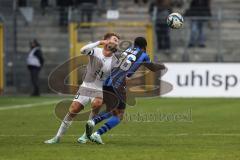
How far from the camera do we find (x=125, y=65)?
1563cm

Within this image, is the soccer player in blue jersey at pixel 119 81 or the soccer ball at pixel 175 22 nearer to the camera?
the soccer player in blue jersey at pixel 119 81

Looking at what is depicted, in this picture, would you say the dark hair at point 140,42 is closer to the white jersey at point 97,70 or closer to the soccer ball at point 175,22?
the white jersey at point 97,70

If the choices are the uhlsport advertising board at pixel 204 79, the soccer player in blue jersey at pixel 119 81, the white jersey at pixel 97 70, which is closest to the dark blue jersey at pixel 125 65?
the soccer player in blue jersey at pixel 119 81

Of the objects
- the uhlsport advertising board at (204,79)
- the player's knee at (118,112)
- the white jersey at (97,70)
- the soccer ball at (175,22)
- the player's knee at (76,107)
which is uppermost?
the soccer ball at (175,22)

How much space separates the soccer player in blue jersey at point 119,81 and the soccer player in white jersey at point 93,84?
142mm

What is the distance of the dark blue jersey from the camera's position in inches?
614

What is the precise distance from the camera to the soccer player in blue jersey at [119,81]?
1550 cm

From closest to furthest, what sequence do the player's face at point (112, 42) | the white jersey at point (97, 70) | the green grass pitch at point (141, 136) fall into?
the green grass pitch at point (141, 136), the player's face at point (112, 42), the white jersey at point (97, 70)

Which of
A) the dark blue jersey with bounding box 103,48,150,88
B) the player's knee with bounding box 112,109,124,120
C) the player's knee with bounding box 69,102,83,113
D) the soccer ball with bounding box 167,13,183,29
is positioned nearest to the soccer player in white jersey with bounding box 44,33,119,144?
the player's knee with bounding box 69,102,83,113

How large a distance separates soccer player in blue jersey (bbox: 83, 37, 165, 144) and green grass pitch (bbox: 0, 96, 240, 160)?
1.65ft

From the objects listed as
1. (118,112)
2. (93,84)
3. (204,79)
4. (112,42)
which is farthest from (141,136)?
(204,79)

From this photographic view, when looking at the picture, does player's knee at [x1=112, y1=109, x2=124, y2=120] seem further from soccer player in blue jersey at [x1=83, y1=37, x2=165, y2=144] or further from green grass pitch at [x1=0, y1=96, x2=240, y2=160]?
green grass pitch at [x1=0, y1=96, x2=240, y2=160]

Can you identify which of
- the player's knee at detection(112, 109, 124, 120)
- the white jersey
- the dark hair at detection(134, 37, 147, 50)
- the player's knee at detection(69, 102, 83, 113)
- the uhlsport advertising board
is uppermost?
the dark hair at detection(134, 37, 147, 50)

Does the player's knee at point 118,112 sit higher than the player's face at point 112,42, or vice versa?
the player's face at point 112,42
